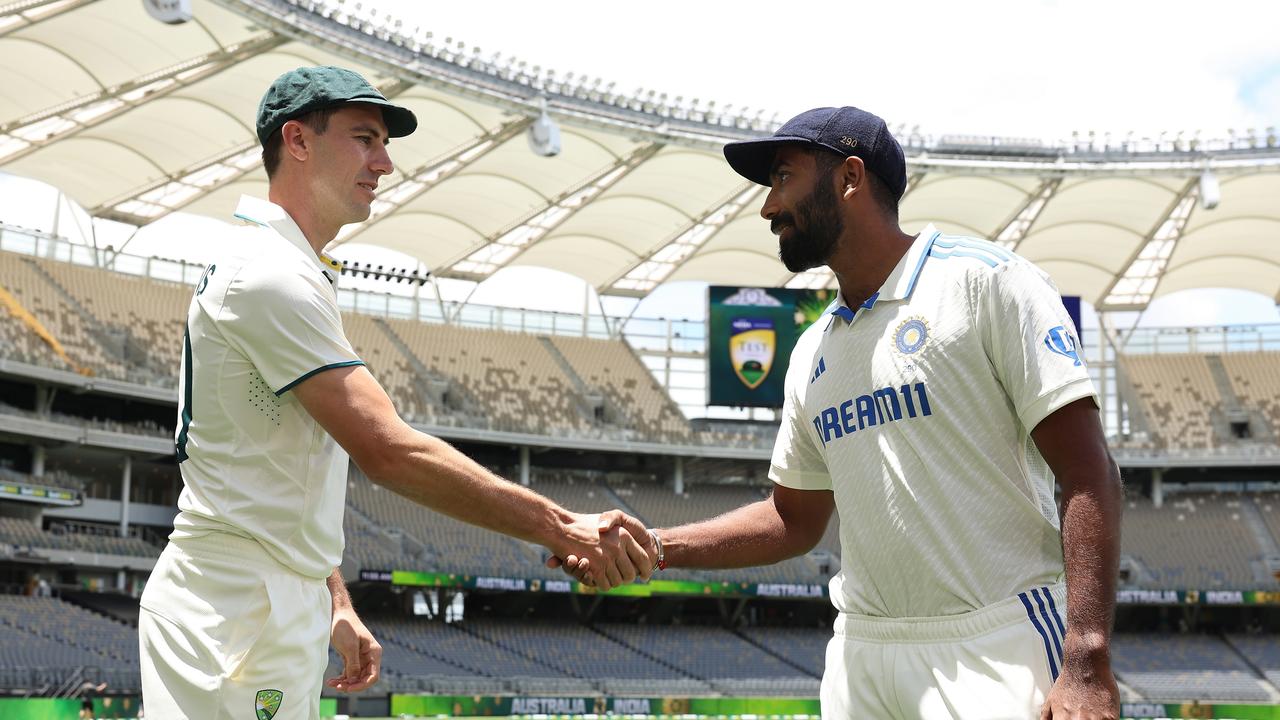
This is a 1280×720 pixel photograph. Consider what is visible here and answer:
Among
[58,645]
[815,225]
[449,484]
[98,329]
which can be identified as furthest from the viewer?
[98,329]

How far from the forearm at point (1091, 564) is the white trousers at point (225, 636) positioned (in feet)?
7.13

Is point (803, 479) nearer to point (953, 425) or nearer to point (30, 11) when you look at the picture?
point (953, 425)

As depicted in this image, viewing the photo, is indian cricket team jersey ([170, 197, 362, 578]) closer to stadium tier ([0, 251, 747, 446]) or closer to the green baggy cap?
the green baggy cap

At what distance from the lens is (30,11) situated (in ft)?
104

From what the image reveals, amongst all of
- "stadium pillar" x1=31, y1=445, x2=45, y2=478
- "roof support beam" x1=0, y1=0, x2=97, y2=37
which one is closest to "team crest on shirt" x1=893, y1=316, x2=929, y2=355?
"roof support beam" x1=0, y1=0, x2=97, y2=37

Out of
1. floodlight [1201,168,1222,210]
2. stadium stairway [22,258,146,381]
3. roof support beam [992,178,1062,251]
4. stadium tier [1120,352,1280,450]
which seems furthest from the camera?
stadium tier [1120,352,1280,450]

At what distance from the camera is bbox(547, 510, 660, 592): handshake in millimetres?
4648

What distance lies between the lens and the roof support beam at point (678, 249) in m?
48.3

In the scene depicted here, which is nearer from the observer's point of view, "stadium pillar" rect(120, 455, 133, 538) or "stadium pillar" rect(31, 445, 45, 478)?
"stadium pillar" rect(31, 445, 45, 478)

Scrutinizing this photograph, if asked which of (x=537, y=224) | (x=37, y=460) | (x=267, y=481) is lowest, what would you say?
(x=267, y=481)

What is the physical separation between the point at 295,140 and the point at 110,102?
37099 millimetres

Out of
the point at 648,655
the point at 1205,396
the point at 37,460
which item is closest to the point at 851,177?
the point at 648,655

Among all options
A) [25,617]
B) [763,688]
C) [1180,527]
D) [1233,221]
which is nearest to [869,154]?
[25,617]

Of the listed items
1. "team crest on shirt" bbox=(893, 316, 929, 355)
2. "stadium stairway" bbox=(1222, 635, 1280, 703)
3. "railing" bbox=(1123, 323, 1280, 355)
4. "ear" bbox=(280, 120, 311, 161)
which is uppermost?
"railing" bbox=(1123, 323, 1280, 355)
